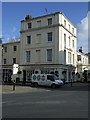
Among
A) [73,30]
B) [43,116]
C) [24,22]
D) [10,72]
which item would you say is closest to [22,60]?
[10,72]

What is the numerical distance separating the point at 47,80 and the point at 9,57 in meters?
22.1

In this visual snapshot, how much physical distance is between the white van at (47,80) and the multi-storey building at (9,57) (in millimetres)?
17354

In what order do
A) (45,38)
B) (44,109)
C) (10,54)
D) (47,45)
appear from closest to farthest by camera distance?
1. (44,109)
2. (47,45)
3. (45,38)
4. (10,54)

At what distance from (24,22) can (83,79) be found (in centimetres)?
1824

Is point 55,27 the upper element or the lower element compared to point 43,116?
upper

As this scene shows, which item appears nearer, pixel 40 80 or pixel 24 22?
pixel 40 80

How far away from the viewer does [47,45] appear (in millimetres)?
50594

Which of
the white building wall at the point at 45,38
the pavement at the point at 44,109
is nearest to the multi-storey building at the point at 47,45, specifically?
the white building wall at the point at 45,38

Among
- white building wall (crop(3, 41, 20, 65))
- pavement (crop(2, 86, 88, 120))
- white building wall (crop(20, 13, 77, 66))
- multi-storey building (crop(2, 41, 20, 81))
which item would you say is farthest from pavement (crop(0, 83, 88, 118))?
white building wall (crop(3, 41, 20, 65))

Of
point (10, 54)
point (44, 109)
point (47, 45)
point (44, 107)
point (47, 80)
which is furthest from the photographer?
point (10, 54)

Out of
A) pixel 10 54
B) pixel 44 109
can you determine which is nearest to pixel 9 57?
pixel 10 54

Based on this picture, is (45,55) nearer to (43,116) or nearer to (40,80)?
(40,80)

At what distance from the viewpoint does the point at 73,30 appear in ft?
194

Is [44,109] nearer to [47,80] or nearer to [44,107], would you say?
[44,107]
